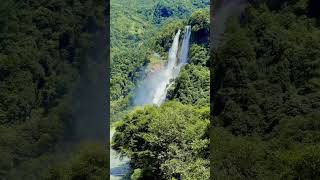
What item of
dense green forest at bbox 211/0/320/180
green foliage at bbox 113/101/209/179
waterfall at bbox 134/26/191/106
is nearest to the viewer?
dense green forest at bbox 211/0/320/180

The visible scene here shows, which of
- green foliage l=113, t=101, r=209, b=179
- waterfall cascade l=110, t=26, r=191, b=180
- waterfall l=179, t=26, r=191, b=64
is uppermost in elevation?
waterfall l=179, t=26, r=191, b=64

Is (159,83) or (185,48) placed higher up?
(185,48)

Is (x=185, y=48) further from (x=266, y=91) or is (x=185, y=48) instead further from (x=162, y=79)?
(x=266, y=91)

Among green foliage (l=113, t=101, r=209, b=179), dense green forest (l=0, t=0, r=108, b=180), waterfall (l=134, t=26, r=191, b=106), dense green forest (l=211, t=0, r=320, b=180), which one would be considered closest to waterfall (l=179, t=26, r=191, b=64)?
waterfall (l=134, t=26, r=191, b=106)

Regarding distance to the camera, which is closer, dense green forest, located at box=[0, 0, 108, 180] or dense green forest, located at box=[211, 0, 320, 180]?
dense green forest, located at box=[211, 0, 320, 180]

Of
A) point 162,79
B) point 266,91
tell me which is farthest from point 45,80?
point 266,91

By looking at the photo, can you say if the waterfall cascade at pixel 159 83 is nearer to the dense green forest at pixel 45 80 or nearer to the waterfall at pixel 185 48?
the waterfall at pixel 185 48

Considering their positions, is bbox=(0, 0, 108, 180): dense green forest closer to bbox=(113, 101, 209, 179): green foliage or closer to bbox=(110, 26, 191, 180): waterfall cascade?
bbox=(113, 101, 209, 179): green foliage

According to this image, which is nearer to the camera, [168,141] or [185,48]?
[168,141]
